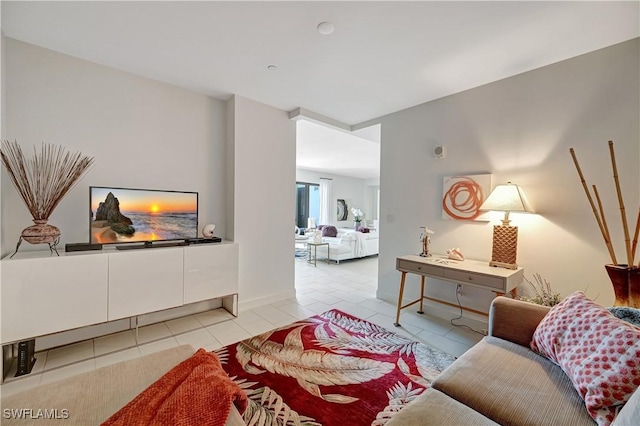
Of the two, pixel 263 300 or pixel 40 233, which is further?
pixel 263 300

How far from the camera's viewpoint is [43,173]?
2262 mm

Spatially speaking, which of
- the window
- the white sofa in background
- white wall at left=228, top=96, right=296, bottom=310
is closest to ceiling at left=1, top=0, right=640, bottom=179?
white wall at left=228, top=96, right=296, bottom=310

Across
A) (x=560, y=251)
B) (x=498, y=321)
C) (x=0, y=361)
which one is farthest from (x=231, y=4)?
(x=560, y=251)

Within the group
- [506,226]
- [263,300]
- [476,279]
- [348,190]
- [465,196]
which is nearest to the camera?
[476,279]

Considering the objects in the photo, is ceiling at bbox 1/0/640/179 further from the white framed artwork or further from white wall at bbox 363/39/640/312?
the white framed artwork

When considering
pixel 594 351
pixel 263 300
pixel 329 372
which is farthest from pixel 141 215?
pixel 594 351

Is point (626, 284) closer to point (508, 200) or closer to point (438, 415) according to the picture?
point (508, 200)

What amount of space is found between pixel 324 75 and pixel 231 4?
1080 millimetres

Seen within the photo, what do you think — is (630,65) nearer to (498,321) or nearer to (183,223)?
(498,321)

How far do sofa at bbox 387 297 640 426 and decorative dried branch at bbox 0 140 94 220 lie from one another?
282 cm

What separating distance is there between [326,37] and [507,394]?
2.44m

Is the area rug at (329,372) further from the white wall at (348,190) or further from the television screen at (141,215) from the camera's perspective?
the white wall at (348,190)

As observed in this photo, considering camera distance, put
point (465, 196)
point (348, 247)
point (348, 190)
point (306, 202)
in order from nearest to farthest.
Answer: point (465, 196) → point (348, 247) → point (306, 202) → point (348, 190)

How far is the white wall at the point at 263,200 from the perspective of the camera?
10.5ft
